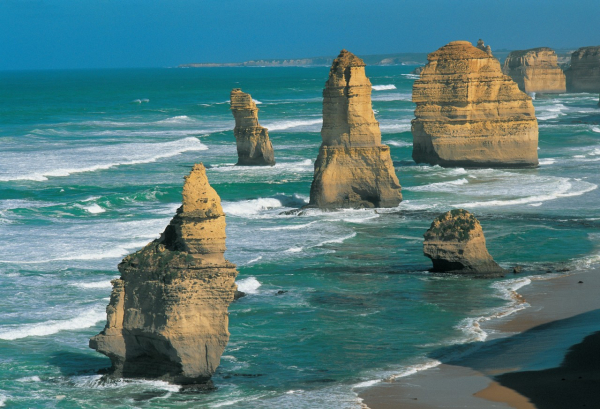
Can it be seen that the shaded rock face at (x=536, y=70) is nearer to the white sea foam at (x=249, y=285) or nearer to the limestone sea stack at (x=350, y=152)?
the limestone sea stack at (x=350, y=152)

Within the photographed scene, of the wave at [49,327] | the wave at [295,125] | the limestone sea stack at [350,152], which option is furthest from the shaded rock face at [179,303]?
the wave at [295,125]

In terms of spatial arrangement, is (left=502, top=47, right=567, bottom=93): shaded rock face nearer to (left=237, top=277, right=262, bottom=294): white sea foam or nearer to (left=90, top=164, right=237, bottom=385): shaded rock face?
(left=237, top=277, right=262, bottom=294): white sea foam

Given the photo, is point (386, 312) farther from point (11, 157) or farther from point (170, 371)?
point (11, 157)

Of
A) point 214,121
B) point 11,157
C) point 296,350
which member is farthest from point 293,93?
point 296,350

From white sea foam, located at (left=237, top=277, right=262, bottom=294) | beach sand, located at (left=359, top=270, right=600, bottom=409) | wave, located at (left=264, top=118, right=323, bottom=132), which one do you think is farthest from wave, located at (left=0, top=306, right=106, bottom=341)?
wave, located at (left=264, top=118, right=323, bottom=132)

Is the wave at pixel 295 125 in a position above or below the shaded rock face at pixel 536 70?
below

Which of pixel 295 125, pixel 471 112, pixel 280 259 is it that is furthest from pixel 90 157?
pixel 280 259
